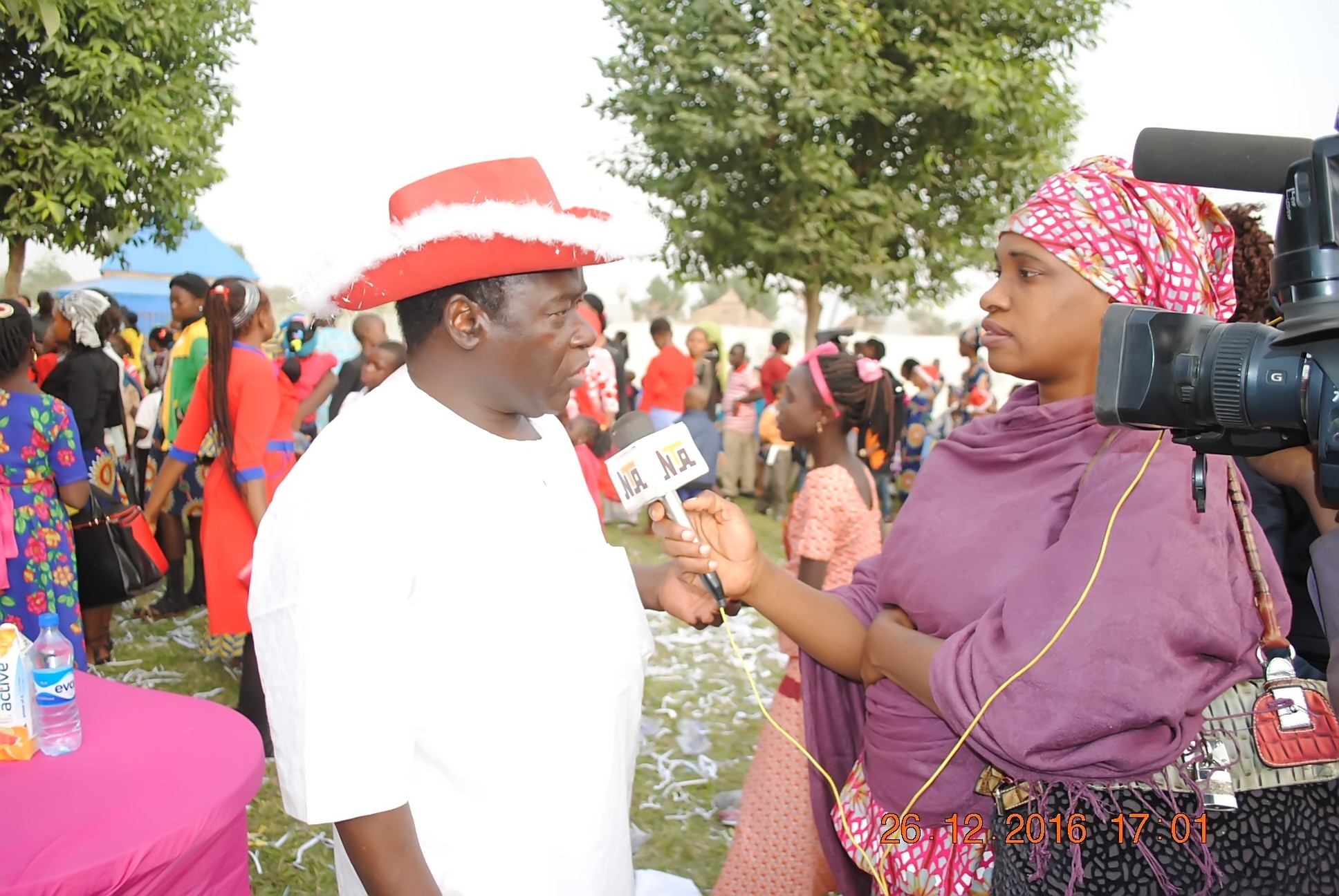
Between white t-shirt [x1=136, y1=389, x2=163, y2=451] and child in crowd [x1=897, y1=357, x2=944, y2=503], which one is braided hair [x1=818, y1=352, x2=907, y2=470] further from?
white t-shirt [x1=136, y1=389, x2=163, y2=451]

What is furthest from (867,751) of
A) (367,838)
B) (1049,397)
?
(367,838)

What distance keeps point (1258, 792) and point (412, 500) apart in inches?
63.5

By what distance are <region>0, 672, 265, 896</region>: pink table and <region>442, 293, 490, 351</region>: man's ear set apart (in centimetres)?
121

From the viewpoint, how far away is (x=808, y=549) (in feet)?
11.7

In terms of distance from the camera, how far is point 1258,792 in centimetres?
167

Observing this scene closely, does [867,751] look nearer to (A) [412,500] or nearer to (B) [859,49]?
(A) [412,500]

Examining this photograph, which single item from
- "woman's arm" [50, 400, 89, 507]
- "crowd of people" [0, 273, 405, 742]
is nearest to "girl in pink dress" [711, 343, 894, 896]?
"crowd of people" [0, 273, 405, 742]

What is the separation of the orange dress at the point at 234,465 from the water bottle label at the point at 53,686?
2.57m

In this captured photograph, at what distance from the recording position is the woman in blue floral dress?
4070 mm

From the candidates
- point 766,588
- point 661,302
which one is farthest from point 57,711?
point 661,302

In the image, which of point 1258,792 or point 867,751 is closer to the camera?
point 1258,792

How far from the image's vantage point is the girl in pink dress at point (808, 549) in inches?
126

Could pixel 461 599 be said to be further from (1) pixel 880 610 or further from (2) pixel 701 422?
(2) pixel 701 422

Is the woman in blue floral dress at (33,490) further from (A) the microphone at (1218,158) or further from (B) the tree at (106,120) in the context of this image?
(B) the tree at (106,120)
